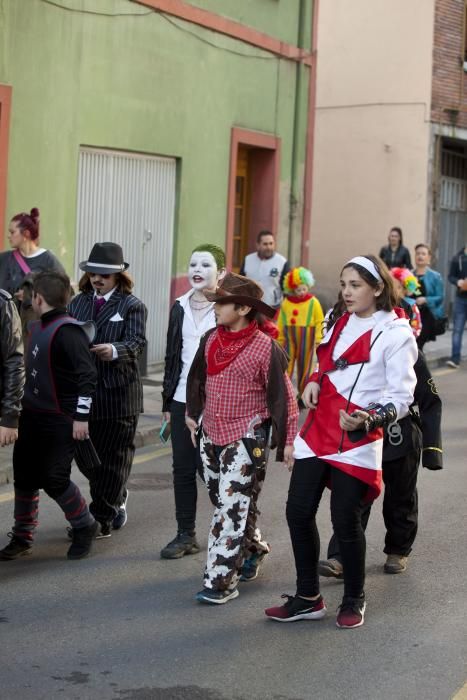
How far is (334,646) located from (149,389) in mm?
8205

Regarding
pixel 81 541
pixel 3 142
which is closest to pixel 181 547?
pixel 81 541

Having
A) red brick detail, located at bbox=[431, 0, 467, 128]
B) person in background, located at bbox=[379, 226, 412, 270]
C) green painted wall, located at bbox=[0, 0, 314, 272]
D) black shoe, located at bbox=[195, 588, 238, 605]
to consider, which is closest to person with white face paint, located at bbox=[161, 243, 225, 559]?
black shoe, located at bbox=[195, 588, 238, 605]

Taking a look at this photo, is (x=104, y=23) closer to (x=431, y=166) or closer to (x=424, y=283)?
(x=424, y=283)

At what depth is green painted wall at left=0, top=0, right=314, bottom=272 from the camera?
42.1 ft

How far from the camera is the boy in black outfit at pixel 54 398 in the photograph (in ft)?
23.0

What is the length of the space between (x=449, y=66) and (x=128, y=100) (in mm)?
11454

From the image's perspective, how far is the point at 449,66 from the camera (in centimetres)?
2420

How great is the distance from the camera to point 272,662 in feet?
18.2

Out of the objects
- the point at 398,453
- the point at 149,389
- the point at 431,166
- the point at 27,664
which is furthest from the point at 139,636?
the point at 431,166

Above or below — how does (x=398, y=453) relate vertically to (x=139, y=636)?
above

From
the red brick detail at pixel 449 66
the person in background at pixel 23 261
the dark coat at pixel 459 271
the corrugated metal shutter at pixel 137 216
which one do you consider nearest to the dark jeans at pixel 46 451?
the person in background at pixel 23 261

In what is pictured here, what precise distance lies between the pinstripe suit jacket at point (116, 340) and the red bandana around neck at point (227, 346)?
105 centimetres

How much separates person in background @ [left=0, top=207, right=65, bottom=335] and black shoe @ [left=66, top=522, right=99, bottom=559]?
11.3 feet

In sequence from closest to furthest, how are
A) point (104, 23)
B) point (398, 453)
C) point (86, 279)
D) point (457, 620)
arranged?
point (457, 620)
point (398, 453)
point (86, 279)
point (104, 23)
